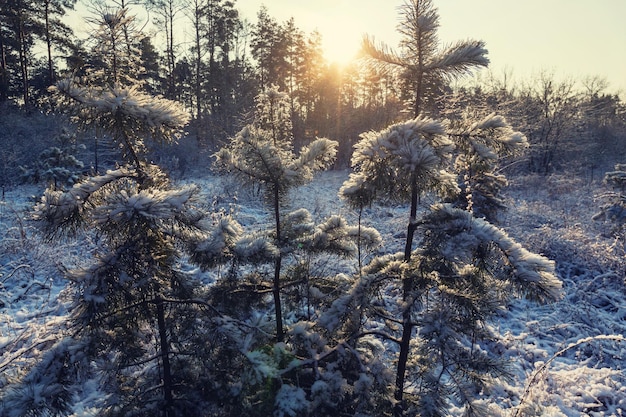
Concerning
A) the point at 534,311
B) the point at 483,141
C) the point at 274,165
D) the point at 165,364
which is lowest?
the point at 534,311

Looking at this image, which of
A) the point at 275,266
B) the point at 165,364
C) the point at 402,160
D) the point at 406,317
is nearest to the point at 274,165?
the point at 275,266

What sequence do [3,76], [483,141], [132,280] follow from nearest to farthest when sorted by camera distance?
[132,280], [483,141], [3,76]

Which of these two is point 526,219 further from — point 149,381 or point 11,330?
point 11,330

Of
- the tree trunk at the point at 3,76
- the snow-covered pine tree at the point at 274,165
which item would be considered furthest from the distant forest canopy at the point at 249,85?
the snow-covered pine tree at the point at 274,165

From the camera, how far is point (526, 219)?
14.1m

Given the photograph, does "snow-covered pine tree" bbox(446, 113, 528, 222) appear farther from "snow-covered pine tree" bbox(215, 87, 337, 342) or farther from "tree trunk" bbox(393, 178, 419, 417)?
"snow-covered pine tree" bbox(215, 87, 337, 342)

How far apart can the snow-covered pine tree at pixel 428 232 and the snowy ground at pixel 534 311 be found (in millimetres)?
772

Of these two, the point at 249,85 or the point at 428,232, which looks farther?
the point at 249,85

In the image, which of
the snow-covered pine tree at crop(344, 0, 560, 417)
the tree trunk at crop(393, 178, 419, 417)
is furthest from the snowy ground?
the tree trunk at crop(393, 178, 419, 417)

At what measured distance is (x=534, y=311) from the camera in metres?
9.06

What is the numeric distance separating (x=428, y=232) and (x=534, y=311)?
7909 mm

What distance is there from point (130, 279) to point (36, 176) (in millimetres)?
14641

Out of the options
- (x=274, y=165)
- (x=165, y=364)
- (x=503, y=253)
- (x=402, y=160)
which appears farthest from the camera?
(x=274, y=165)

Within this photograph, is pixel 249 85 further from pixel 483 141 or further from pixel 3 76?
pixel 483 141
